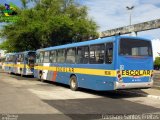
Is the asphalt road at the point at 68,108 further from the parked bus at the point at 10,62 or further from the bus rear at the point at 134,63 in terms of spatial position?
the parked bus at the point at 10,62

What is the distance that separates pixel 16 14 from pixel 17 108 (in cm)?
3291

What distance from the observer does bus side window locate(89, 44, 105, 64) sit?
16297 millimetres

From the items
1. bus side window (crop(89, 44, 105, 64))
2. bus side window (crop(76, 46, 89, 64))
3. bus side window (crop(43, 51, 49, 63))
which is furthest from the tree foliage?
bus side window (crop(89, 44, 105, 64))

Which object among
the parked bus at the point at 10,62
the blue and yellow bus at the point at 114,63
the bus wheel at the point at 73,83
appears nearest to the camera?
the blue and yellow bus at the point at 114,63

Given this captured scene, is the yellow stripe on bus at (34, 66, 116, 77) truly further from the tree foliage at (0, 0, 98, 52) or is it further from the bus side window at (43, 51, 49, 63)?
the tree foliage at (0, 0, 98, 52)

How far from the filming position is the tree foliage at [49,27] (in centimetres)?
3944

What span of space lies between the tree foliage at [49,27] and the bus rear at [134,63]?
922 inches

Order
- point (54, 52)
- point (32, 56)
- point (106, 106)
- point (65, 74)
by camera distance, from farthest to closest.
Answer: point (32, 56) < point (54, 52) < point (65, 74) < point (106, 106)

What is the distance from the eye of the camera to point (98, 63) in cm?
1661

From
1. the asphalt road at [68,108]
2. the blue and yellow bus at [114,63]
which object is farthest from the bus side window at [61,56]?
the asphalt road at [68,108]

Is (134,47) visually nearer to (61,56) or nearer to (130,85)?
(130,85)

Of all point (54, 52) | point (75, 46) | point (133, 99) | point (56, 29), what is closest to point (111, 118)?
point (133, 99)

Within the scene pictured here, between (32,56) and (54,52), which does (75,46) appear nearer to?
(54,52)

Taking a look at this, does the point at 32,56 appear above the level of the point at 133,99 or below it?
above
